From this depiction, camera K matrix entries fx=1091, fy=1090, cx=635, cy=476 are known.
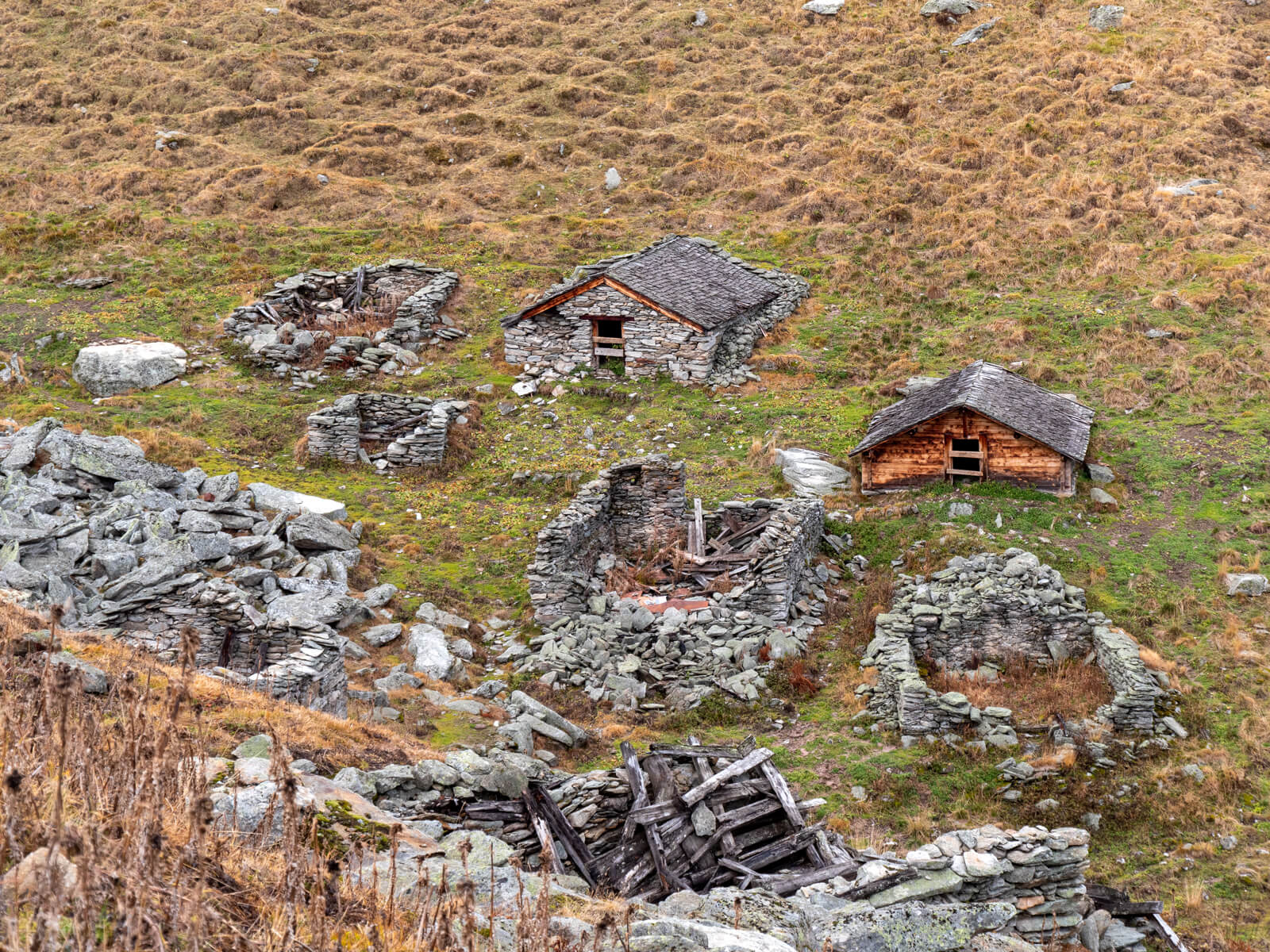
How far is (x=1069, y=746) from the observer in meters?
14.4

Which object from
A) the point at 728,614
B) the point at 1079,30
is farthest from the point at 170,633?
the point at 1079,30

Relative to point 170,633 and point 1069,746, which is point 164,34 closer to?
point 170,633

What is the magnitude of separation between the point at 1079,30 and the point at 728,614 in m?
37.0

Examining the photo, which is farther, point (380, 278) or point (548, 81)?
point (548, 81)

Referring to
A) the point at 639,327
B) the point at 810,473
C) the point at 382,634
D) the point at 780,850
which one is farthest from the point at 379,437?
the point at 780,850

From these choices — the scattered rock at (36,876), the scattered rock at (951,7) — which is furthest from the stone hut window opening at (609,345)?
the scattered rock at (951,7)

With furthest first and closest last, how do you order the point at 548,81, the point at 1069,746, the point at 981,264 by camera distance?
the point at 548,81 < the point at 981,264 < the point at 1069,746

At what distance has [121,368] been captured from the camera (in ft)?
88.3

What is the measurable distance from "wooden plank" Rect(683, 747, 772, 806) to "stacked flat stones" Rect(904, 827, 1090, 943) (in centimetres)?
185

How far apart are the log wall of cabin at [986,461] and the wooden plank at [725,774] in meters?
11.1

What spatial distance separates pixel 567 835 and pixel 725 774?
5.79 feet

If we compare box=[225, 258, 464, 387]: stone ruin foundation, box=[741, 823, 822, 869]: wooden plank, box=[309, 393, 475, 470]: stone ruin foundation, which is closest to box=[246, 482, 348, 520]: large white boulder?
box=[309, 393, 475, 470]: stone ruin foundation

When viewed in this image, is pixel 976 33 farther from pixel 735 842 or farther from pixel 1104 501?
pixel 735 842

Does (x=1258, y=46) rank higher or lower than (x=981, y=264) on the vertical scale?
higher
